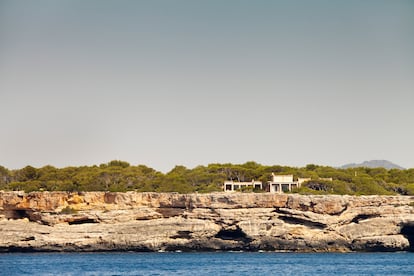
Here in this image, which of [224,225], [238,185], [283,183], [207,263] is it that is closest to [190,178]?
[238,185]

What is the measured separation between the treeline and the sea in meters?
8.92

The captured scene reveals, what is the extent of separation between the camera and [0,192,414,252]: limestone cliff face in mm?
51906

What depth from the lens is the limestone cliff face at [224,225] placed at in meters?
51.9

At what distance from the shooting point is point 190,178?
212 ft

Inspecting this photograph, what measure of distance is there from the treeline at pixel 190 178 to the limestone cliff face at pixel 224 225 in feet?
19.1

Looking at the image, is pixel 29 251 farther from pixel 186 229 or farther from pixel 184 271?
pixel 184 271

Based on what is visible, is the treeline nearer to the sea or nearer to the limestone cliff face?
the limestone cliff face

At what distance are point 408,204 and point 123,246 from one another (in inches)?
645

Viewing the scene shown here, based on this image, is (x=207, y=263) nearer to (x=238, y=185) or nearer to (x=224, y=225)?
(x=224, y=225)

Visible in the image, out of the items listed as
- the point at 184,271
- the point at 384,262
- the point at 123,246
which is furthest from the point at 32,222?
the point at 384,262

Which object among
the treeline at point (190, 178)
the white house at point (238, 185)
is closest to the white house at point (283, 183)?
the treeline at point (190, 178)

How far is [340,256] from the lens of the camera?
49.4m

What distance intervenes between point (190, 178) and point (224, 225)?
12.8 m

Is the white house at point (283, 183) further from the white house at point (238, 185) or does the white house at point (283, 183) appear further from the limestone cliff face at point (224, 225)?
the limestone cliff face at point (224, 225)
